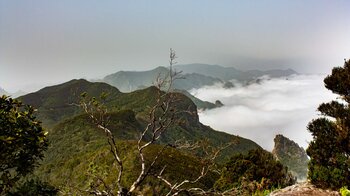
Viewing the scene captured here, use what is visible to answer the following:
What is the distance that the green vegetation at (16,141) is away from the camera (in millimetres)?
12086

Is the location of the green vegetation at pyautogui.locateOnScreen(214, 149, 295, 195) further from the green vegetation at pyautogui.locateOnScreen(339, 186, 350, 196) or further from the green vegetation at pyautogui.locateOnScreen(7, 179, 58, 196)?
the green vegetation at pyautogui.locateOnScreen(7, 179, 58, 196)

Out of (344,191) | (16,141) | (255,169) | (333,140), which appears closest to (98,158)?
(255,169)

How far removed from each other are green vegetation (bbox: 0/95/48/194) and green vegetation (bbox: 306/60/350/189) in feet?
47.2

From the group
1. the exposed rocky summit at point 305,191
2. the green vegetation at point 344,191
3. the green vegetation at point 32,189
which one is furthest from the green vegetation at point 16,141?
the green vegetation at point 344,191

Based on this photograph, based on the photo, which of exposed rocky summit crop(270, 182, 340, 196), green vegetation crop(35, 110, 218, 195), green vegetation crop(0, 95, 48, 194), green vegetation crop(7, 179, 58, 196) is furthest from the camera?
green vegetation crop(35, 110, 218, 195)

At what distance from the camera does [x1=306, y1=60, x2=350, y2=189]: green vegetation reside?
1905cm

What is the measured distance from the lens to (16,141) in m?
12.1

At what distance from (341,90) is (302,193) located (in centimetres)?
683

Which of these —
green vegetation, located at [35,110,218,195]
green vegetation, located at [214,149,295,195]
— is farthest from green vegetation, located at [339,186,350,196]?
green vegetation, located at [214,149,295,195]

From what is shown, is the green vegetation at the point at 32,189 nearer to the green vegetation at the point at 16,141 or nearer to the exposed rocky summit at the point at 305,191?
the green vegetation at the point at 16,141

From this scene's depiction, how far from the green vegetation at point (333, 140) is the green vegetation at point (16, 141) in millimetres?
14384

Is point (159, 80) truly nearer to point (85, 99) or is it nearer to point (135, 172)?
point (85, 99)

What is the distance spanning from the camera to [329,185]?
18969 mm

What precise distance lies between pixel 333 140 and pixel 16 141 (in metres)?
16.6
